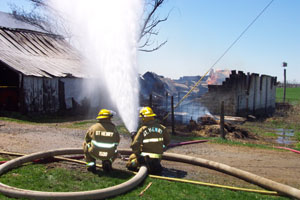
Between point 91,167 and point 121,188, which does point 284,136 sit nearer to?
point 91,167

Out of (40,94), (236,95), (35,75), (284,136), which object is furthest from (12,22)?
(284,136)

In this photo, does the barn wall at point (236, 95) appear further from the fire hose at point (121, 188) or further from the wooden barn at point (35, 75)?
the fire hose at point (121, 188)

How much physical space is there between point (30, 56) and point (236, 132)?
554 inches

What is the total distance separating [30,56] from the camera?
19.3 metres

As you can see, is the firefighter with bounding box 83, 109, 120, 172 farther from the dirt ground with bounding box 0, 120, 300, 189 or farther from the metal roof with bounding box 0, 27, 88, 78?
the metal roof with bounding box 0, 27, 88, 78

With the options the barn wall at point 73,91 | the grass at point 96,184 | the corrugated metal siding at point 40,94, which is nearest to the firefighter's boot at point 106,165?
the grass at point 96,184

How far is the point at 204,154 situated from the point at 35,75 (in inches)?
437

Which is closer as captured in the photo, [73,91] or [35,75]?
[35,75]

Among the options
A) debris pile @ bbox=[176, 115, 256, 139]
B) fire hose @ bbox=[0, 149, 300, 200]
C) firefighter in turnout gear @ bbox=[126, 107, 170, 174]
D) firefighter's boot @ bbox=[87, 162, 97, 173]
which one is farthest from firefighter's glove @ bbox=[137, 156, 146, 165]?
debris pile @ bbox=[176, 115, 256, 139]

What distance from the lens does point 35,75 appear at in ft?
52.7

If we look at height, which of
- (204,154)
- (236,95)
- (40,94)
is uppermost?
(236,95)

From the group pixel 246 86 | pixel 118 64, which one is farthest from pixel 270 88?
pixel 118 64

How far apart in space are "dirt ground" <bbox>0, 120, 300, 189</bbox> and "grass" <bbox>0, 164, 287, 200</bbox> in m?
0.90

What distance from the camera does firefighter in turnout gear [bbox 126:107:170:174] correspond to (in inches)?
248
